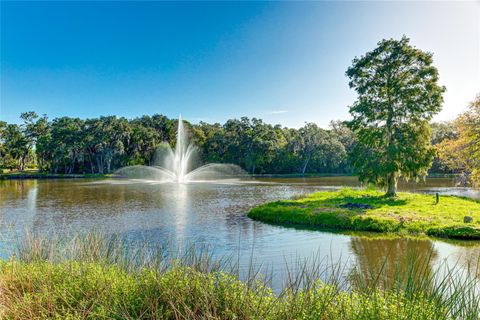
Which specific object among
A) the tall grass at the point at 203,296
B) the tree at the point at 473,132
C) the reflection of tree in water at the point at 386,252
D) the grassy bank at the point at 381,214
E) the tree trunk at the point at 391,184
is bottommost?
the reflection of tree in water at the point at 386,252

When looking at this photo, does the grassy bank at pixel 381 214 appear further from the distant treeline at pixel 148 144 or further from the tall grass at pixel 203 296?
the distant treeline at pixel 148 144

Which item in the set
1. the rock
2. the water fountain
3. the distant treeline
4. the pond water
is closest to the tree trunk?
the rock

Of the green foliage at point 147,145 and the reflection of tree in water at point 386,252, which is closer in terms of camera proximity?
the reflection of tree in water at point 386,252

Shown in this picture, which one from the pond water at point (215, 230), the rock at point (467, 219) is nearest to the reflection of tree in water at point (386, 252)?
the pond water at point (215, 230)

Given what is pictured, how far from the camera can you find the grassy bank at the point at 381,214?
1783 cm

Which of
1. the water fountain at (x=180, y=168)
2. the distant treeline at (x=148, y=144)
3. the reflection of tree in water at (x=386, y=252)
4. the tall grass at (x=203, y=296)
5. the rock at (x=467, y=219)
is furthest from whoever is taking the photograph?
the distant treeline at (x=148, y=144)

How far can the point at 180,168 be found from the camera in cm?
7188

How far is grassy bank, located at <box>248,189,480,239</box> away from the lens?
17828 millimetres

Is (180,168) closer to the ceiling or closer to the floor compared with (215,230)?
closer to the ceiling

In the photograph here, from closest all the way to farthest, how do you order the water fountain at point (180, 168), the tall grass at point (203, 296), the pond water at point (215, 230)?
the tall grass at point (203, 296), the pond water at point (215, 230), the water fountain at point (180, 168)

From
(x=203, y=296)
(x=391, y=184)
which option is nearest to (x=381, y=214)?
(x=391, y=184)

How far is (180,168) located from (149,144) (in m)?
19.7

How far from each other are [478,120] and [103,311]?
2070 centimetres

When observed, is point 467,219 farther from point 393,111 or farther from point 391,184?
point 393,111
